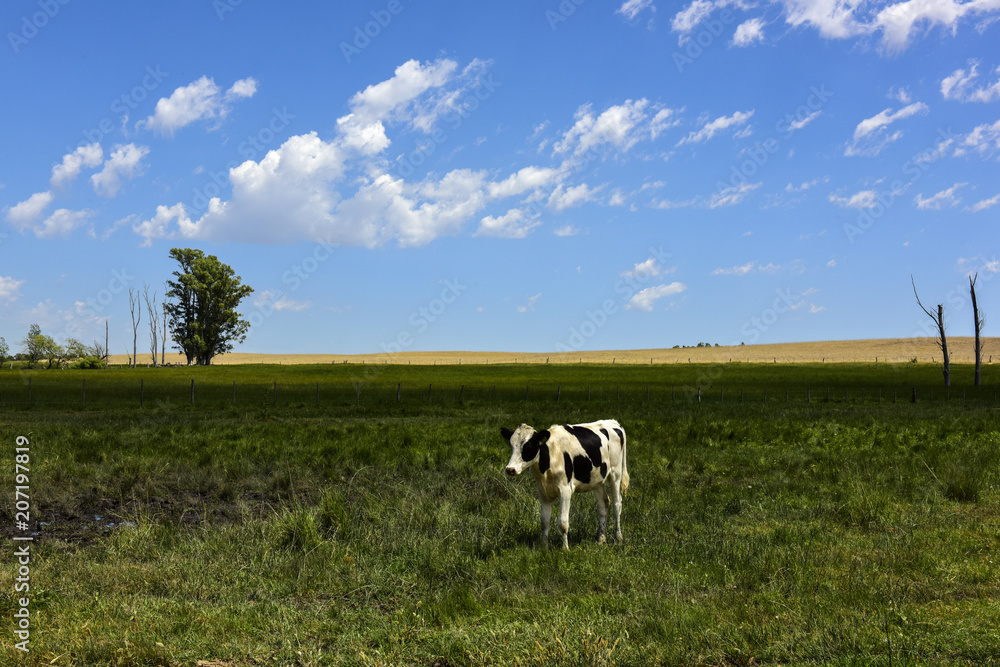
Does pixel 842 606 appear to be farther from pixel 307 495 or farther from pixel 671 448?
pixel 671 448

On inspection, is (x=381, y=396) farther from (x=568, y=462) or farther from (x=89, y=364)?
(x=89, y=364)

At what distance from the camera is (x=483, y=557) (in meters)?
8.96

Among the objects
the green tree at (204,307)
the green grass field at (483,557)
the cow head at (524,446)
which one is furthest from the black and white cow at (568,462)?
the green tree at (204,307)

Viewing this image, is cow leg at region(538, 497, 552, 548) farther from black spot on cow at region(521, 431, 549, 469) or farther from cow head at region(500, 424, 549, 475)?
black spot on cow at region(521, 431, 549, 469)

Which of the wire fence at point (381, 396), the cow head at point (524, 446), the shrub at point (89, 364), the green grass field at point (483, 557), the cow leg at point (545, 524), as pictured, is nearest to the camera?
the green grass field at point (483, 557)

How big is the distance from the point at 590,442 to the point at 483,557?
7.13 ft

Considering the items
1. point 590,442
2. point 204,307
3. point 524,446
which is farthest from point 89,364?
point 524,446

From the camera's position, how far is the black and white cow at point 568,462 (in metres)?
8.84

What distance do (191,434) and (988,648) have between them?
67.7ft

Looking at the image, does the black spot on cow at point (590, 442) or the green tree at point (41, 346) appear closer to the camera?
the black spot on cow at point (590, 442)

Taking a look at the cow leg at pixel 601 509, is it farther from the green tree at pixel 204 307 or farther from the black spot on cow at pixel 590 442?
the green tree at pixel 204 307

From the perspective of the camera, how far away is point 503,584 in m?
7.68

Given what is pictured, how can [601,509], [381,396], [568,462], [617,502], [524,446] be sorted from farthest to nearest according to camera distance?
[381,396] < [617,502] < [601,509] < [568,462] < [524,446]

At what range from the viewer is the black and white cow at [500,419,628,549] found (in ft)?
29.0
